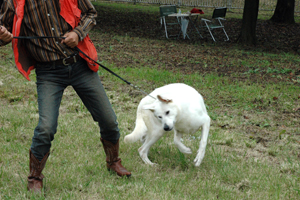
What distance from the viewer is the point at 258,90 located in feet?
24.1

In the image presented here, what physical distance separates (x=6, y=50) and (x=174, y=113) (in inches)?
361

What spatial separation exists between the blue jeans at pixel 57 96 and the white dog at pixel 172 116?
0.55 m

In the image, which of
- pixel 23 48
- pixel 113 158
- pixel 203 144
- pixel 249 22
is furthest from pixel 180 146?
pixel 249 22

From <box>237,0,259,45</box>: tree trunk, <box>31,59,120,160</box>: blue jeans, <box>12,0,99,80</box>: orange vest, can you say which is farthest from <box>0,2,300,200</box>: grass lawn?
<box>237,0,259,45</box>: tree trunk

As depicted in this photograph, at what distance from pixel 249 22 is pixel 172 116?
34.7 feet

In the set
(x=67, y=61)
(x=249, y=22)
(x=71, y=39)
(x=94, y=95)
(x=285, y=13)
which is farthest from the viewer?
(x=285, y=13)

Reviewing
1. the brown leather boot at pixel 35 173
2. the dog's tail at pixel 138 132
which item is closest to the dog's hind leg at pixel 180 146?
the dog's tail at pixel 138 132

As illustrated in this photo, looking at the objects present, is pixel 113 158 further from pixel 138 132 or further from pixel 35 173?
pixel 35 173

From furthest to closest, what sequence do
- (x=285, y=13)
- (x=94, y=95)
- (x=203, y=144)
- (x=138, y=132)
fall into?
(x=285, y=13) < (x=138, y=132) < (x=203, y=144) < (x=94, y=95)

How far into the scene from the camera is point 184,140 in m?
5.04

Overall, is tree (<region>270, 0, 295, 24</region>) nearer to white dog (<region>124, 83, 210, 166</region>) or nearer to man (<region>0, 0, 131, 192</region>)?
white dog (<region>124, 83, 210, 166</region>)

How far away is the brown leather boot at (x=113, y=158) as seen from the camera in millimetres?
3686

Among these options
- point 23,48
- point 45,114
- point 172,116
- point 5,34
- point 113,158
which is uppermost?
point 5,34

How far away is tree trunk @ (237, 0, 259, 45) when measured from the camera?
515 inches
